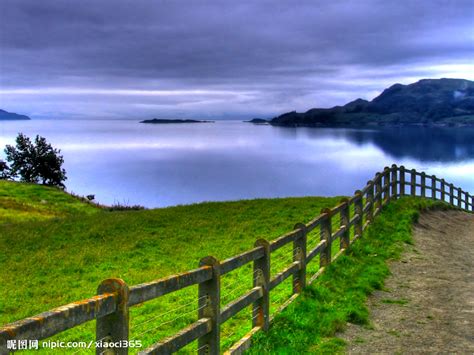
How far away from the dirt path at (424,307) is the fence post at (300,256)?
150cm

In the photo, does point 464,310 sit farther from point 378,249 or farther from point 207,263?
point 207,263

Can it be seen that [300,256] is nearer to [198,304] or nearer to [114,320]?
[198,304]

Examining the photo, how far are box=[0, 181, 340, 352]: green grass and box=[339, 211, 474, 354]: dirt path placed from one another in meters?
2.32

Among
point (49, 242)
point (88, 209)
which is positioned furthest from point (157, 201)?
point (49, 242)

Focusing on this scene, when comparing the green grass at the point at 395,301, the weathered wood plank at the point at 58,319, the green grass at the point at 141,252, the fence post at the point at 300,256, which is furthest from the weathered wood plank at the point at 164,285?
the green grass at the point at 395,301

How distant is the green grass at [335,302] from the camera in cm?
826

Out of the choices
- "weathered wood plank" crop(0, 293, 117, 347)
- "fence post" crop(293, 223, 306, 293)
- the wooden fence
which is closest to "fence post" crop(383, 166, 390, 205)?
the wooden fence

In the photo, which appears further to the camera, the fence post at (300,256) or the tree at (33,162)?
the tree at (33,162)

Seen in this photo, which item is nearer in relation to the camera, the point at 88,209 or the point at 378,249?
the point at 378,249

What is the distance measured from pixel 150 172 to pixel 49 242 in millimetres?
120082

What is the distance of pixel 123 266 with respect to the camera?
1764cm

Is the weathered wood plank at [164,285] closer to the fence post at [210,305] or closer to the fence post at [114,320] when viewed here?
the fence post at [210,305]

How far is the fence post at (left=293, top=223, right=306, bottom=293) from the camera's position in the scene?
10.4 m

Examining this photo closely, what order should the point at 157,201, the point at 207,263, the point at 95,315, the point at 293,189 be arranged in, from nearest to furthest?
the point at 95,315, the point at 207,263, the point at 157,201, the point at 293,189
